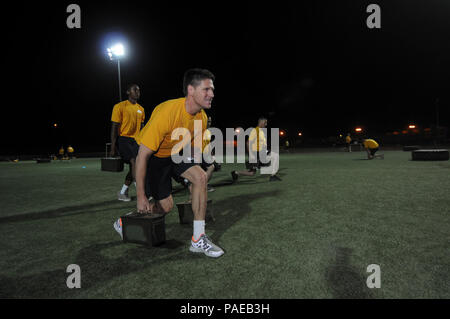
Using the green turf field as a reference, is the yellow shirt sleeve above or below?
above

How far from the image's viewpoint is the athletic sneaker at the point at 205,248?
256cm

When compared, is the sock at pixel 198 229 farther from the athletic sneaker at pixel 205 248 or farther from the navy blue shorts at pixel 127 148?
the navy blue shorts at pixel 127 148

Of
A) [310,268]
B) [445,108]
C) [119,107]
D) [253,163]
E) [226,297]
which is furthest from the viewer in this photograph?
[445,108]

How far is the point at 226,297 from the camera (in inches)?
72.1

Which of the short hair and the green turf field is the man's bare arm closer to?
the green turf field

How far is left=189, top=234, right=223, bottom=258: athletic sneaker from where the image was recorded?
2561 mm

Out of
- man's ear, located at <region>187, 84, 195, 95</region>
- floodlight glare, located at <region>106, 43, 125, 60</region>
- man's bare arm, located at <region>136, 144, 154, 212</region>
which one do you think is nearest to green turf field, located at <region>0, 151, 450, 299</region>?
man's bare arm, located at <region>136, 144, 154, 212</region>

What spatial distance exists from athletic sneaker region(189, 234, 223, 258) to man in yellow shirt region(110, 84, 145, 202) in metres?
3.08

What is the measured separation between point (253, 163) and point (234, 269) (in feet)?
22.5

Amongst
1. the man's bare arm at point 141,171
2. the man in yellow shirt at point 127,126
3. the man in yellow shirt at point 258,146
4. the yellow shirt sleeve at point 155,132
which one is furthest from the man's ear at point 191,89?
the man in yellow shirt at point 258,146

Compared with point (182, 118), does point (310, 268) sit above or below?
below

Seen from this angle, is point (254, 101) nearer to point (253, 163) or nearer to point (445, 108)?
point (445, 108)

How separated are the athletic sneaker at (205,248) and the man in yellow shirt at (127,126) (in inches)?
121

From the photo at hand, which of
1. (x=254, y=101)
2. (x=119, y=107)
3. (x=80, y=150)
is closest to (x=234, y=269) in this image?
(x=119, y=107)
